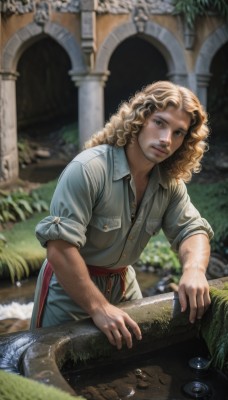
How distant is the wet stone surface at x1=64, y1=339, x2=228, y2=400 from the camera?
2.18 metres

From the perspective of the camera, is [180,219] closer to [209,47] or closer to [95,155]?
[95,155]

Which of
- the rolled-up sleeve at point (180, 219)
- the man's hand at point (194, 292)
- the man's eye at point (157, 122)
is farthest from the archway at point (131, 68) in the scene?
the man's hand at point (194, 292)

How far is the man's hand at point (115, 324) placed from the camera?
219 cm

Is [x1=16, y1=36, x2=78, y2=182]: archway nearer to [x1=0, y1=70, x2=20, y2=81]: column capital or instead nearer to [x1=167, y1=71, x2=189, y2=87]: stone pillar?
[x1=0, y1=70, x2=20, y2=81]: column capital

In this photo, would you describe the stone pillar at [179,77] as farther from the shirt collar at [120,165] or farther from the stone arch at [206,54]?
the shirt collar at [120,165]

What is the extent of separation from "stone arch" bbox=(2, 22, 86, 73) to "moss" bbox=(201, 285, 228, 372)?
8509mm

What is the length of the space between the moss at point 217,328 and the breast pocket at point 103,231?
1.78 feet

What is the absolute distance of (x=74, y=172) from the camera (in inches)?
89.4

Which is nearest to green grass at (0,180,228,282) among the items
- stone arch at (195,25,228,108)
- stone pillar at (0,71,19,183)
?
stone pillar at (0,71,19,183)

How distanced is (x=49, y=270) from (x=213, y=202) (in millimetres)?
6930

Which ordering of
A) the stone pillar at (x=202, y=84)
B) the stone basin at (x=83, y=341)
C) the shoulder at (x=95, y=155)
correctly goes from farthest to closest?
the stone pillar at (x=202, y=84) < the shoulder at (x=95, y=155) < the stone basin at (x=83, y=341)

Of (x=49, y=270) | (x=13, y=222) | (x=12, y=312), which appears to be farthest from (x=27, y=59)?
(x=49, y=270)

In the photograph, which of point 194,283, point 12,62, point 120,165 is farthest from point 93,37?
point 194,283

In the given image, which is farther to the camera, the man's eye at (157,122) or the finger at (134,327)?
the man's eye at (157,122)
